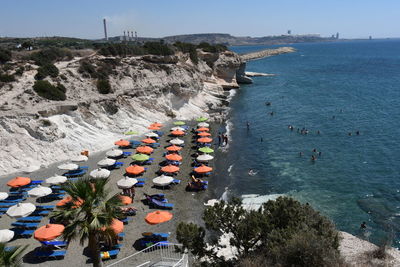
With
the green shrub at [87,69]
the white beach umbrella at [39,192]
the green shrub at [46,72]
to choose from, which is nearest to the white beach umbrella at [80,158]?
the white beach umbrella at [39,192]

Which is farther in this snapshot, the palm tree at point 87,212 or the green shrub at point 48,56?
the green shrub at point 48,56

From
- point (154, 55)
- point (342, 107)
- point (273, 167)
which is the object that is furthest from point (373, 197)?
point (154, 55)

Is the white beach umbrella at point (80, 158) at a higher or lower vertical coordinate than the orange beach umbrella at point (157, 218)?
higher

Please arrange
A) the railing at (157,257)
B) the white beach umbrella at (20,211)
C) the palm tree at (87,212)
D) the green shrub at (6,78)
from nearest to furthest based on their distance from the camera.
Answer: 1. the palm tree at (87,212)
2. the railing at (157,257)
3. the white beach umbrella at (20,211)
4. the green shrub at (6,78)

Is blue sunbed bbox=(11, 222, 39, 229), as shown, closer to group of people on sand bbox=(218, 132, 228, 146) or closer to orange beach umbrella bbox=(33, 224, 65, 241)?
orange beach umbrella bbox=(33, 224, 65, 241)

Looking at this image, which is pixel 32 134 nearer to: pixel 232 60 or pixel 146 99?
pixel 146 99

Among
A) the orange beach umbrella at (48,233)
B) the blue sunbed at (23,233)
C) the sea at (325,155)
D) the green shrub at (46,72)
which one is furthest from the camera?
the green shrub at (46,72)

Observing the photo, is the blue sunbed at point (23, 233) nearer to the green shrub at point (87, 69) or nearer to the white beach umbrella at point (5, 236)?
the white beach umbrella at point (5, 236)
